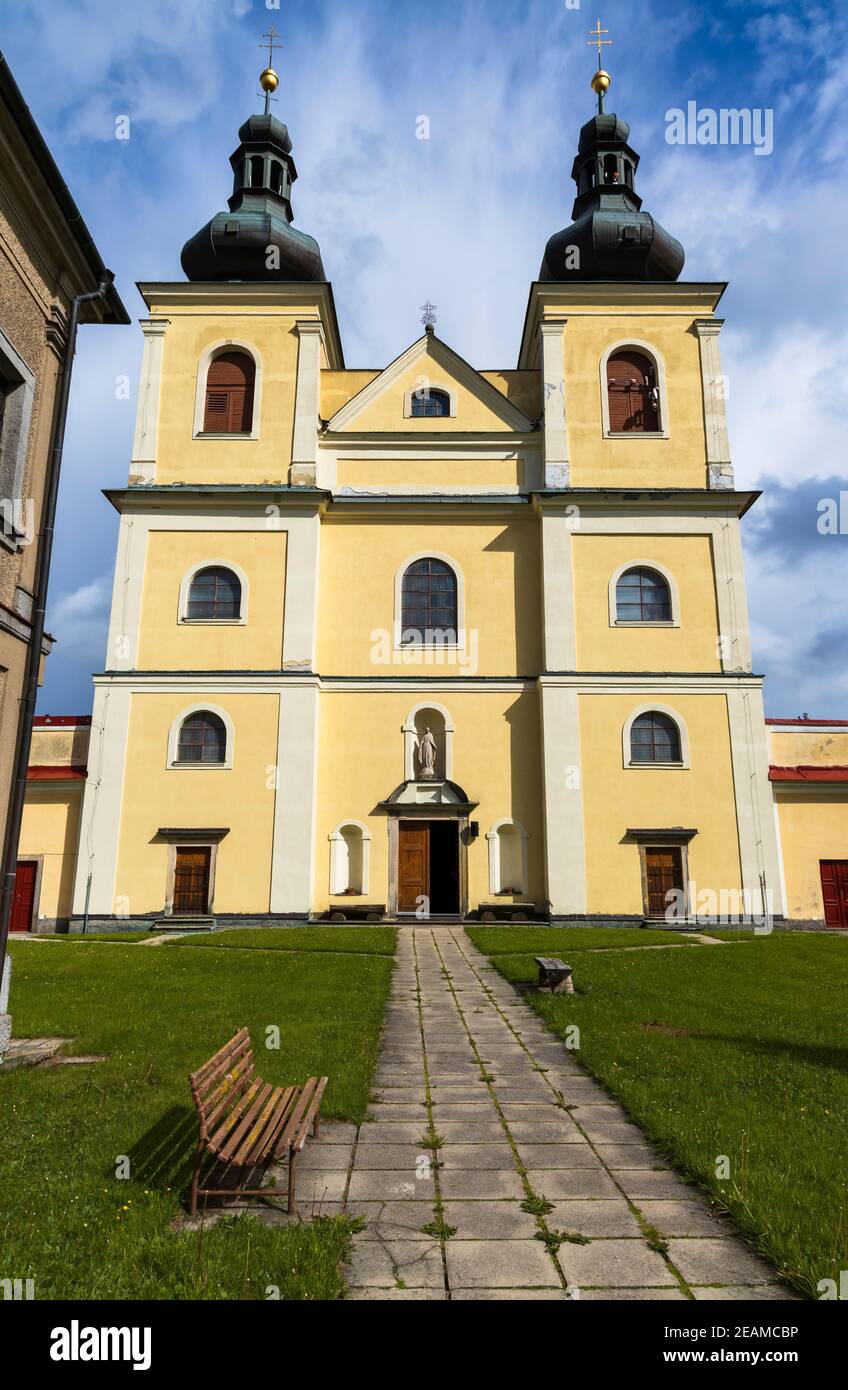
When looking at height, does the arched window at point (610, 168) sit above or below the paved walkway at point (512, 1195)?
above

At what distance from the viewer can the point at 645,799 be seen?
2111 centimetres

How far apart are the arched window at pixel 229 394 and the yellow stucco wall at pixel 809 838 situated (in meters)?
17.2

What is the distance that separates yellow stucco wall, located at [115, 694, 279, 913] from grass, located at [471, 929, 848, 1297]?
9.00 metres

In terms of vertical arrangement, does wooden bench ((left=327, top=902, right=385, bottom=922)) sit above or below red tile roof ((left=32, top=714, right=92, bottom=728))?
below

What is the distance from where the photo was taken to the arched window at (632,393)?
2369cm

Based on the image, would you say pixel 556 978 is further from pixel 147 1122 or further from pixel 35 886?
pixel 35 886

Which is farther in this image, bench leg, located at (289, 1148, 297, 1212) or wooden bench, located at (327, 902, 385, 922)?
wooden bench, located at (327, 902, 385, 922)

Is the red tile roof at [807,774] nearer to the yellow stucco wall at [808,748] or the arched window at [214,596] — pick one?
the yellow stucco wall at [808,748]

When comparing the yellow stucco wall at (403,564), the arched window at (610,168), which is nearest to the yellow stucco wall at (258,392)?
the yellow stucco wall at (403,564)

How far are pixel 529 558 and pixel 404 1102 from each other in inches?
715

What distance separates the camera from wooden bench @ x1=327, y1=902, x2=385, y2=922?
2073cm

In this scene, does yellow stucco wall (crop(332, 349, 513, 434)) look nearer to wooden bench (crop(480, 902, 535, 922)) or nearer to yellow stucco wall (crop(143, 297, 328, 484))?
yellow stucco wall (crop(143, 297, 328, 484))

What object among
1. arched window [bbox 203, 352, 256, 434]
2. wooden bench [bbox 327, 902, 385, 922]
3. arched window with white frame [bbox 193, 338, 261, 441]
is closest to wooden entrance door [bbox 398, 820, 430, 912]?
wooden bench [bbox 327, 902, 385, 922]
